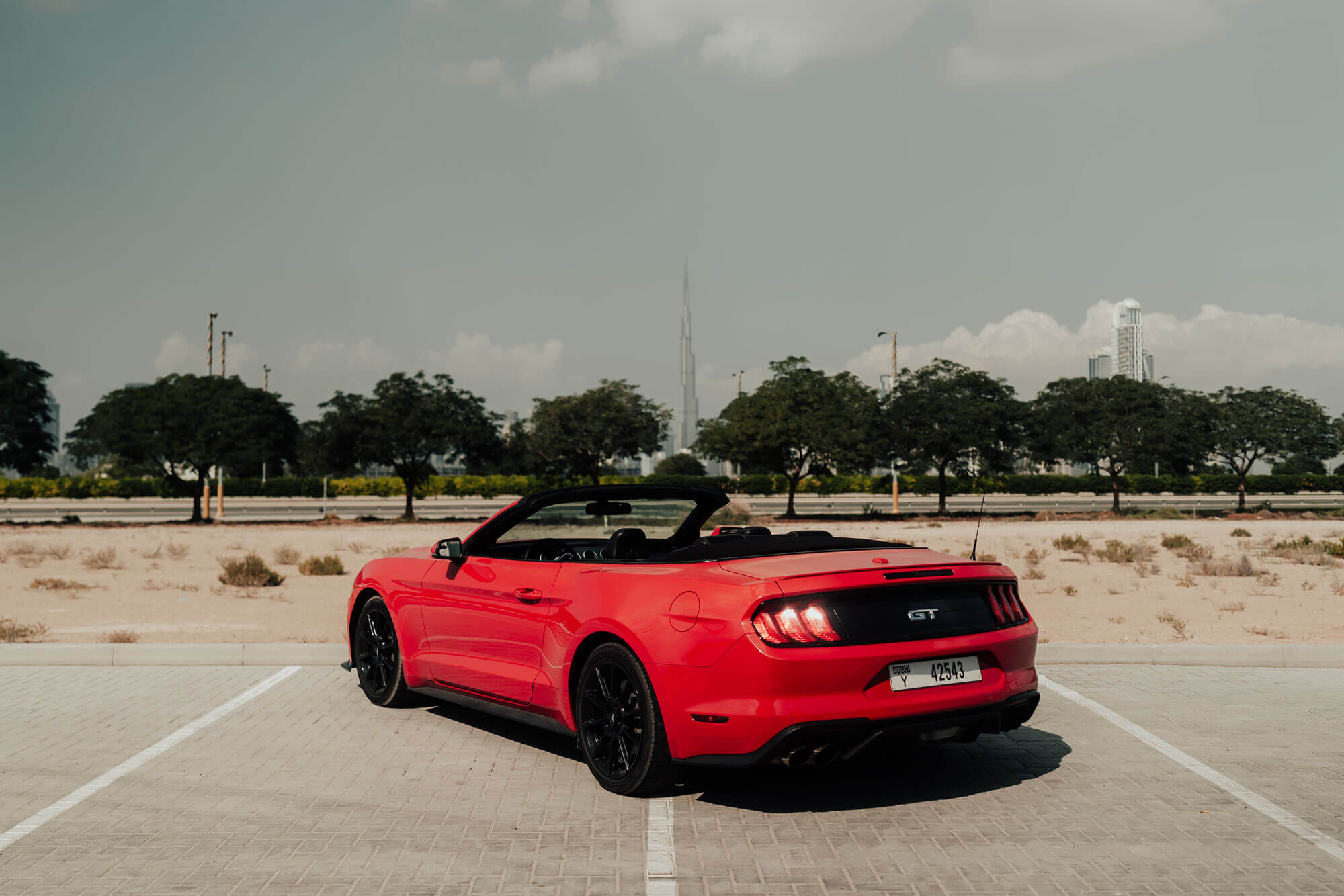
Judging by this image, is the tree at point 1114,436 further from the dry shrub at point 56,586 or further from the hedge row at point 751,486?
the dry shrub at point 56,586

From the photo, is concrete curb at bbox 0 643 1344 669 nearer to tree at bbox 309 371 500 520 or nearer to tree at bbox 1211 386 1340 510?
tree at bbox 309 371 500 520

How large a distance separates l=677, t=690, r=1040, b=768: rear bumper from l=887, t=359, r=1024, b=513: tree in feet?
127

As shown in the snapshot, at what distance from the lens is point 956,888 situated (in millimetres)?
3971

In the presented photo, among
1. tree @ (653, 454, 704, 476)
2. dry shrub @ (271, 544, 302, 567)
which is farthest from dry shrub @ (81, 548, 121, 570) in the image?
tree @ (653, 454, 704, 476)

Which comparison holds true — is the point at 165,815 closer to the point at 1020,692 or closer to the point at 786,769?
the point at 786,769

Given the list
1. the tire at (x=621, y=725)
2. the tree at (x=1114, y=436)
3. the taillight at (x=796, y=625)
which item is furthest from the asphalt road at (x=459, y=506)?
the taillight at (x=796, y=625)

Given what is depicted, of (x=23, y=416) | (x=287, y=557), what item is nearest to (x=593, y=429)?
(x=23, y=416)

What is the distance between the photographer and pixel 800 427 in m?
43.6

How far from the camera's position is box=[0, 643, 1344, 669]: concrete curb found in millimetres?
8984

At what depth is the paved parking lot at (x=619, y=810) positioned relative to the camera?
162 inches

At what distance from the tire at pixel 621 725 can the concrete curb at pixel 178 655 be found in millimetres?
4277

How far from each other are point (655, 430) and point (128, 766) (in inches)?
1713

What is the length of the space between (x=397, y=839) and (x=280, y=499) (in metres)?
63.4

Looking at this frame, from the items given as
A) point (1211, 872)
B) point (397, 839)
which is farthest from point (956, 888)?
point (397, 839)
